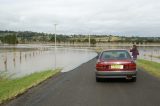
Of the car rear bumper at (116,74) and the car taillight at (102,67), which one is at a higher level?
the car taillight at (102,67)

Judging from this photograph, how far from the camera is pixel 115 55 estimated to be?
Answer: 17.6 metres

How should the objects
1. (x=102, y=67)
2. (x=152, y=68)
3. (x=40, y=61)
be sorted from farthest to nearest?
(x=40, y=61) < (x=152, y=68) < (x=102, y=67)

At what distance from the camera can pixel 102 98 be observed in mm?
11484

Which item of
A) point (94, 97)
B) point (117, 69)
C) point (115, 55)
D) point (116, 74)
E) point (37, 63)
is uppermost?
Result: point (115, 55)

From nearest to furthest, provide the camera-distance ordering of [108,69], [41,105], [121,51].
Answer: [41,105]
[108,69]
[121,51]

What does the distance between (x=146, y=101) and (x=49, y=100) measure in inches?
117

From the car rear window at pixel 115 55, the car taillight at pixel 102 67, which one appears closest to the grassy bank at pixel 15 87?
the car taillight at pixel 102 67

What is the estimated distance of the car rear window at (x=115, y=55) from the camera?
1717cm

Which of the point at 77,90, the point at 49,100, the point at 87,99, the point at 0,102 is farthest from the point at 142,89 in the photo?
the point at 0,102

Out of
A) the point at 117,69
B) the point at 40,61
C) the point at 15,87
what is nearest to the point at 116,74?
the point at 117,69

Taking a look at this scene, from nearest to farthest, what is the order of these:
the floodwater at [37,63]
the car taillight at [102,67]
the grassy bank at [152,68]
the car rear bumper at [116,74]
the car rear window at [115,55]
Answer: the car rear bumper at [116,74]
the car taillight at [102,67]
the car rear window at [115,55]
the grassy bank at [152,68]
the floodwater at [37,63]

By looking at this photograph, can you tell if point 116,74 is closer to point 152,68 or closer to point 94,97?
point 94,97

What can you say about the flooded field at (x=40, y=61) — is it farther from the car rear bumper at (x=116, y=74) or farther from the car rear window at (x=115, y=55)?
the car rear bumper at (x=116, y=74)

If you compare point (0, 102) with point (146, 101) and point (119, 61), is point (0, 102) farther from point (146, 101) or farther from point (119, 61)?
point (119, 61)
